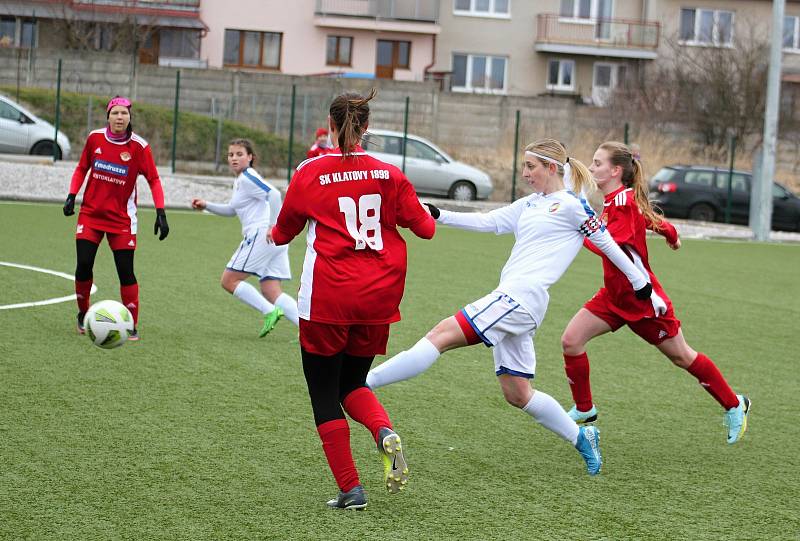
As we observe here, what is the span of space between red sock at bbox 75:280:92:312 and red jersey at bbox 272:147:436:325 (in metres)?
4.52

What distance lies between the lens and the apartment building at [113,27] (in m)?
41.5

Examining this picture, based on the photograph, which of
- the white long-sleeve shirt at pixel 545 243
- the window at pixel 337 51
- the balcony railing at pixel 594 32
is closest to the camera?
the white long-sleeve shirt at pixel 545 243

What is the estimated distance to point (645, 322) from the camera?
647cm

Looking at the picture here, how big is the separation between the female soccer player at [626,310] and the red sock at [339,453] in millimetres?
1999

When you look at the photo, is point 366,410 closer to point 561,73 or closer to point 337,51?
point 337,51

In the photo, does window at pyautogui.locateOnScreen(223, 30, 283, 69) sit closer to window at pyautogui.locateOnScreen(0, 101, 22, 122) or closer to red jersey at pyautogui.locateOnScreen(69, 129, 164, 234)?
window at pyautogui.locateOnScreen(0, 101, 22, 122)

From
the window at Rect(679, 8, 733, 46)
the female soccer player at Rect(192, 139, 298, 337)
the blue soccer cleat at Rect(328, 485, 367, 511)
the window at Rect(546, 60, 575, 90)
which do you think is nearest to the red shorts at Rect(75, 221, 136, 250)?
the female soccer player at Rect(192, 139, 298, 337)

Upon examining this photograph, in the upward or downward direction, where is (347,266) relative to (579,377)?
upward

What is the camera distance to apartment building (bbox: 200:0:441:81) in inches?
1731

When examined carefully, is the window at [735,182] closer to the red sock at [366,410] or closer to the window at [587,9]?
the window at [587,9]

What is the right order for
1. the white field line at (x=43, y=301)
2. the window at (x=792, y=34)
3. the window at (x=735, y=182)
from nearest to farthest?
the white field line at (x=43, y=301), the window at (x=735, y=182), the window at (x=792, y=34)

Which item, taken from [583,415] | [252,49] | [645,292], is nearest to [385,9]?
[252,49]

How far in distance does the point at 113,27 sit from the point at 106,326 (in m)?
36.9

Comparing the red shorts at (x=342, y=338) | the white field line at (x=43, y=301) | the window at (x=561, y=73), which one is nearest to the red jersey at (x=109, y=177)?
the white field line at (x=43, y=301)
